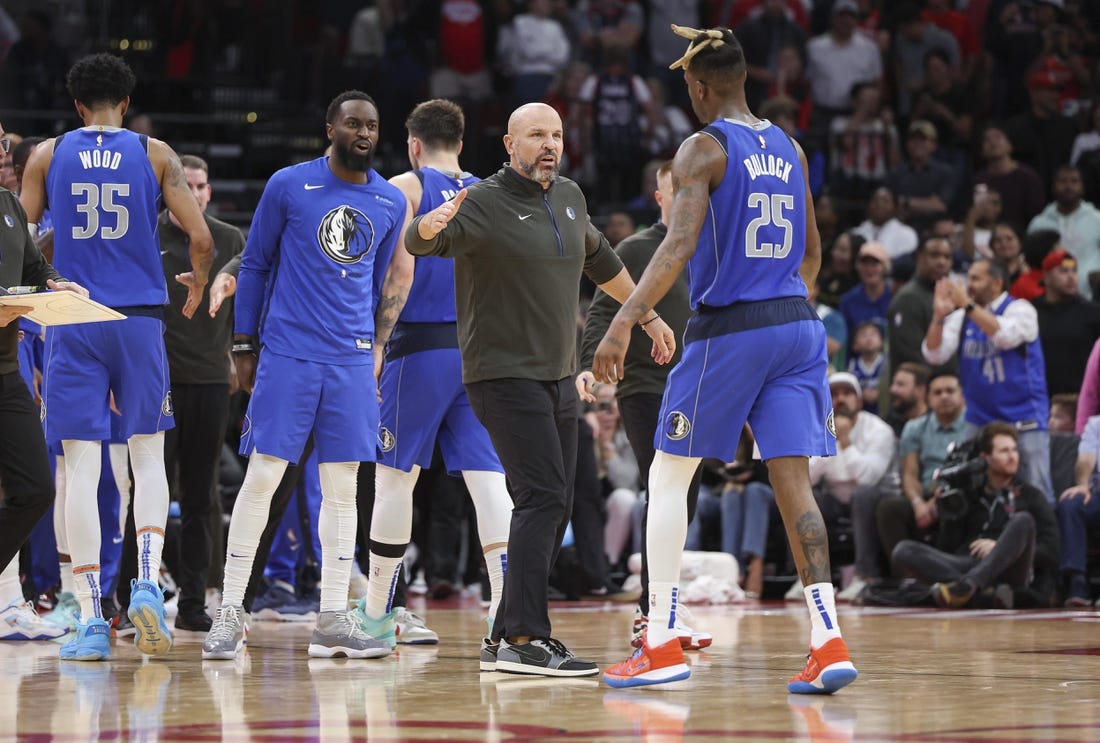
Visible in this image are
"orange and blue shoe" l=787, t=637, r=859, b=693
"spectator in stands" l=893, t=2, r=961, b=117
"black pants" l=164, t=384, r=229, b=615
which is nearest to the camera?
"orange and blue shoe" l=787, t=637, r=859, b=693

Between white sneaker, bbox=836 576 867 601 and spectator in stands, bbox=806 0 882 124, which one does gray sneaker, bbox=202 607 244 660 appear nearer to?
white sneaker, bbox=836 576 867 601

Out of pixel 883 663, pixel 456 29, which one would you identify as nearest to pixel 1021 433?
pixel 883 663

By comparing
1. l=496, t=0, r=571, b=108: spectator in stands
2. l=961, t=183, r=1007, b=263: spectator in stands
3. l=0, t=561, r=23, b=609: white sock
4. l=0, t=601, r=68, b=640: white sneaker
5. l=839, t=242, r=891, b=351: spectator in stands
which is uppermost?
l=496, t=0, r=571, b=108: spectator in stands

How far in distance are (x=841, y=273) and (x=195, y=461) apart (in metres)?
7.30

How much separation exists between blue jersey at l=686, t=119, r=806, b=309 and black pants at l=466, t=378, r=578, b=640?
814mm

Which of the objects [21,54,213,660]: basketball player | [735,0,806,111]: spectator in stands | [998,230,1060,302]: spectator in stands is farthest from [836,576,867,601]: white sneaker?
[735,0,806,111]: spectator in stands

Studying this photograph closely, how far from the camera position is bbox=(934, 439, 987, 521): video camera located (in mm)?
10734

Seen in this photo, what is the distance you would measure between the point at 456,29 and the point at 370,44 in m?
1.13

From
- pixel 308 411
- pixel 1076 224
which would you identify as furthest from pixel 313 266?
pixel 1076 224

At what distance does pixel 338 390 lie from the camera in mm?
6828

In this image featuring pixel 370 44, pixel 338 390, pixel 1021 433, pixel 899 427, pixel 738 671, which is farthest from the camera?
pixel 370 44

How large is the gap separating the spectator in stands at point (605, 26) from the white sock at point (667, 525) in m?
11.4

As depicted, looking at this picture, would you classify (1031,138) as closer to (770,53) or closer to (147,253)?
(770,53)

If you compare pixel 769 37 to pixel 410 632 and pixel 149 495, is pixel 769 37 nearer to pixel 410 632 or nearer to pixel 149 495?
pixel 410 632
